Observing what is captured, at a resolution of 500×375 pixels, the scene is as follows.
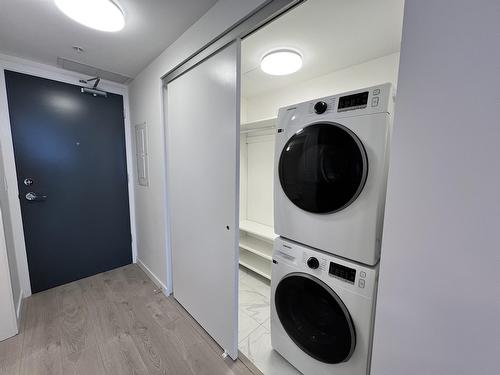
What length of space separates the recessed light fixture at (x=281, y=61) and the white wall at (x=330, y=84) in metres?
0.41

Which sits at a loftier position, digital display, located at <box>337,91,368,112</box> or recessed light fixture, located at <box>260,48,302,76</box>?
recessed light fixture, located at <box>260,48,302,76</box>

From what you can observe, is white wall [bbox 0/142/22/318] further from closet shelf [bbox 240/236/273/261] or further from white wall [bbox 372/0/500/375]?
white wall [bbox 372/0/500/375]

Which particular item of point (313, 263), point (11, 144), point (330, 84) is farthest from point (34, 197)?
point (330, 84)

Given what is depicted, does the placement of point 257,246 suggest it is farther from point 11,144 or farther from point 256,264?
point 11,144

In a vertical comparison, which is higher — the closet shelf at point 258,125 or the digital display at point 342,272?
the closet shelf at point 258,125

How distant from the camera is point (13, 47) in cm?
167

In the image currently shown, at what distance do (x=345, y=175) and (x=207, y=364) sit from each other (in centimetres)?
154

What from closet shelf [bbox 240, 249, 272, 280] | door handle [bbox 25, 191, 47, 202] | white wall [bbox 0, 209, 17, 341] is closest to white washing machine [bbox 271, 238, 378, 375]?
closet shelf [bbox 240, 249, 272, 280]

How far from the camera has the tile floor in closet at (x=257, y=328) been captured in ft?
4.55

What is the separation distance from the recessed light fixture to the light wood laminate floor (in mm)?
2250

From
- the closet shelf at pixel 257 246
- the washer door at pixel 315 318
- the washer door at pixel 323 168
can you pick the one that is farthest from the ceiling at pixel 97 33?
the closet shelf at pixel 257 246

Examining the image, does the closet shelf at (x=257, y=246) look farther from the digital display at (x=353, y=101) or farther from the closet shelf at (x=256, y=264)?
the digital display at (x=353, y=101)

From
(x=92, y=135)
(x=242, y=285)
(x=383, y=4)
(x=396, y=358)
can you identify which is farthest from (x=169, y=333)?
(x=383, y=4)

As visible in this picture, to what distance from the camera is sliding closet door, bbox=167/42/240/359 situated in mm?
1269
